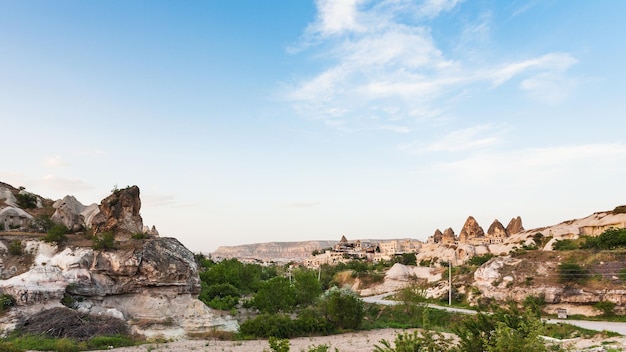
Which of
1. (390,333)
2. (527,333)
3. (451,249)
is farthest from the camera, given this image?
(451,249)

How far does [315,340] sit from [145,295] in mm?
11540

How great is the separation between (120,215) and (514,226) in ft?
378

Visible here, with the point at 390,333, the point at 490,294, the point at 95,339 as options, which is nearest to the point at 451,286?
the point at 490,294

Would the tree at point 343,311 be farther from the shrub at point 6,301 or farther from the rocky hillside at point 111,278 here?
the shrub at point 6,301

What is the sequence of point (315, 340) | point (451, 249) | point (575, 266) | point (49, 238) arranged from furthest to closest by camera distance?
1. point (451, 249)
2. point (575, 266)
3. point (49, 238)
4. point (315, 340)

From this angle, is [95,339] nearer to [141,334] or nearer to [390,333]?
[141,334]

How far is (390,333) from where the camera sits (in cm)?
2766

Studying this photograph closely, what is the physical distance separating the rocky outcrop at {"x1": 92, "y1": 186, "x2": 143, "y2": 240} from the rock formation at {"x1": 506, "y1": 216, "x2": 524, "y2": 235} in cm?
11229

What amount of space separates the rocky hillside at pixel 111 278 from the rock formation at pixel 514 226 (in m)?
111

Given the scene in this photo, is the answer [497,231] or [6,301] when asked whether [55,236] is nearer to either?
[6,301]

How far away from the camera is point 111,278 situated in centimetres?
2855

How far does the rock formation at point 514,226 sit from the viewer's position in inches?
4819

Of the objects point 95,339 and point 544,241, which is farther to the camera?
point 544,241

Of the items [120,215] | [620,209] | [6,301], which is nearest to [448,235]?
[620,209]
